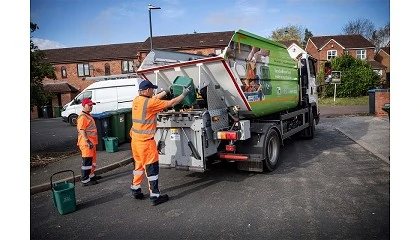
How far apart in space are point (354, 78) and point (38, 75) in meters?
25.5

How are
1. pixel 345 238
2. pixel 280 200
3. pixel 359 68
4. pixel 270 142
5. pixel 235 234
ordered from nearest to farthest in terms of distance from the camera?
pixel 345 238
pixel 235 234
pixel 280 200
pixel 270 142
pixel 359 68

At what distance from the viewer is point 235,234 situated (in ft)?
10.5

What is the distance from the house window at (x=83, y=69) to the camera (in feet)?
106

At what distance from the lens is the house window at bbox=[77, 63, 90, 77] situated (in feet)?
106

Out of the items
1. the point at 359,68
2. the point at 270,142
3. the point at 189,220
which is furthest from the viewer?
the point at 359,68

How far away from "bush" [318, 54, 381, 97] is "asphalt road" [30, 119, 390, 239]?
2224 cm

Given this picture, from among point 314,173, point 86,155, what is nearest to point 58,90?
point 86,155

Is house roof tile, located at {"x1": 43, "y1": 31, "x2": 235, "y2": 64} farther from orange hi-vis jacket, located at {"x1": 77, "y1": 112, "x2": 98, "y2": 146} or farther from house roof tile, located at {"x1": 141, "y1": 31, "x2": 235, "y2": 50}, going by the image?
orange hi-vis jacket, located at {"x1": 77, "y1": 112, "x2": 98, "y2": 146}

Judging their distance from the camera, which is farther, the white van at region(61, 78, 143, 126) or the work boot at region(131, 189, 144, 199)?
the white van at region(61, 78, 143, 126)

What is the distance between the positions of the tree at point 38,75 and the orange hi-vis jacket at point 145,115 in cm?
391

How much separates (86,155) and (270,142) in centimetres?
344

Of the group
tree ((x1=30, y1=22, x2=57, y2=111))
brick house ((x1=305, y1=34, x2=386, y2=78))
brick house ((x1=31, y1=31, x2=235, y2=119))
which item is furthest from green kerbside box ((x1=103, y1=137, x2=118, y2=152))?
brick house ((x1=305, y1=34, x2=386, y2=78))
